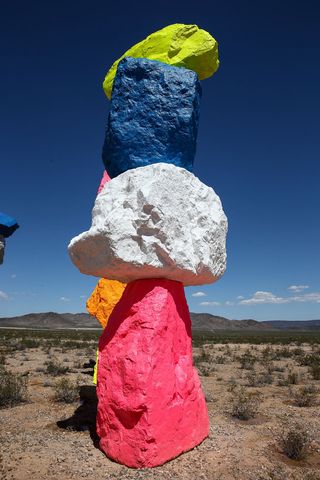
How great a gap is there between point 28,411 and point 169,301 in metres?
3.88

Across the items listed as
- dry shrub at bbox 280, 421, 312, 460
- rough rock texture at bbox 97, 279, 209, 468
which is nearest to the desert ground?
dry shrub at bbox 280, 421, 312, 460

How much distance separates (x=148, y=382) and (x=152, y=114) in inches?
141

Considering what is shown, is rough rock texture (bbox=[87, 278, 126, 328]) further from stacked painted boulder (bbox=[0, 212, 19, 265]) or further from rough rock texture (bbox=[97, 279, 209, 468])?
rough rock texture (bbox=[97, 279, 209, 468])

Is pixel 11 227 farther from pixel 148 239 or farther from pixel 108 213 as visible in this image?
pixel 148 239

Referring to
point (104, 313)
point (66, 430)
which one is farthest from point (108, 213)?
point (104, 313)

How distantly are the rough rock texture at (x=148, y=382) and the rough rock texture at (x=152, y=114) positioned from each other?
6.08ft

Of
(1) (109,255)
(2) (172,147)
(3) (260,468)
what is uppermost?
(2) (172,147)

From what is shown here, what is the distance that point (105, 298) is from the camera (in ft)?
27.7

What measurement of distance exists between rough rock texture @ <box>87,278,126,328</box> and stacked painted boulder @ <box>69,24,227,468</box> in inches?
130

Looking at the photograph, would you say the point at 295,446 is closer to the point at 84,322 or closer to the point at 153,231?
the point at 153,231

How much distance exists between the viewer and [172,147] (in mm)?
5387

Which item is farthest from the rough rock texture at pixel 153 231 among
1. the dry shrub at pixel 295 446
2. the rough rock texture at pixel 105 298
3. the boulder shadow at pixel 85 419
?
the rough rock texture at pixel 105 298

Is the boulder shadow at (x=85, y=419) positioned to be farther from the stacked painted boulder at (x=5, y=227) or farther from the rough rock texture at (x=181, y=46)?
the rough rock texture at (x=181, y=46)

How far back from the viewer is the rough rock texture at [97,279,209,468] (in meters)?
4.34
